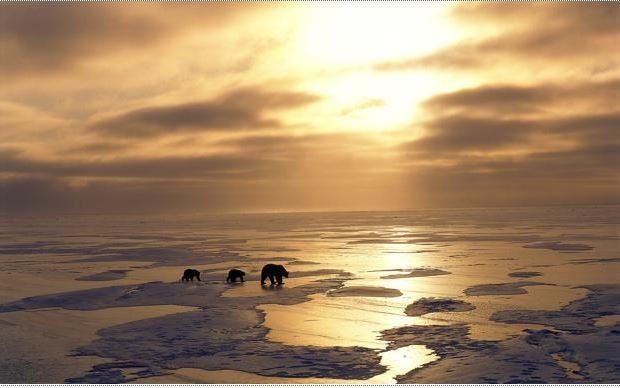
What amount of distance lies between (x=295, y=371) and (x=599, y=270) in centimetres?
2042

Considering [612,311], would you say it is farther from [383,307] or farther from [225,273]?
[225,273]

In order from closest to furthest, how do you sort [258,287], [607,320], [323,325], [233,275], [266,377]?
[266,377] → [323,325] → [607,320] → [258,287] → [233,275]

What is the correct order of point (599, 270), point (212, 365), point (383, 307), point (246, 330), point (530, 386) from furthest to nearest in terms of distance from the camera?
point (599, 270)
point (383, 307)
point (246, 330)
point (212, 365)
point (530, 386)

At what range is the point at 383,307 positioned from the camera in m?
18.5

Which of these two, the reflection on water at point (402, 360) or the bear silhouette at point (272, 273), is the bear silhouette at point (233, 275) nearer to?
the bear silhouette at point (272, 273)

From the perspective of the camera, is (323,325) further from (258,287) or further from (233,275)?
(233,275)

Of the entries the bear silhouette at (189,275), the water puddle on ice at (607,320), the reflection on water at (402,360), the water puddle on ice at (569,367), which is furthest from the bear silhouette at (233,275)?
the water puddle on ice at (569,367)

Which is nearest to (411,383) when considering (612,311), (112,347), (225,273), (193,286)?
(112,347)

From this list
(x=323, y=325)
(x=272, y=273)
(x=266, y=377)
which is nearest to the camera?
(x=266, y=377)

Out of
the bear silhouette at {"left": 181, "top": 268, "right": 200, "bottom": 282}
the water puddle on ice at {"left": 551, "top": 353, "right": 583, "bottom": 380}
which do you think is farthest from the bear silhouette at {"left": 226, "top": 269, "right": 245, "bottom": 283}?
the water puddle on ice at {"left": 551, "top": 353, "right": 583, "bottom": 380}

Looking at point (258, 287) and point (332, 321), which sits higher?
point (258, 287)

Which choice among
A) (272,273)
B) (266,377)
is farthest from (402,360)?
(272,273)

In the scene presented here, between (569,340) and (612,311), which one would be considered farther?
(612,311)

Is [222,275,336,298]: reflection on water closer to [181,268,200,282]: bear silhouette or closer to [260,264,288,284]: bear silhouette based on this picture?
[260,264,288,284]: bear silhouette
